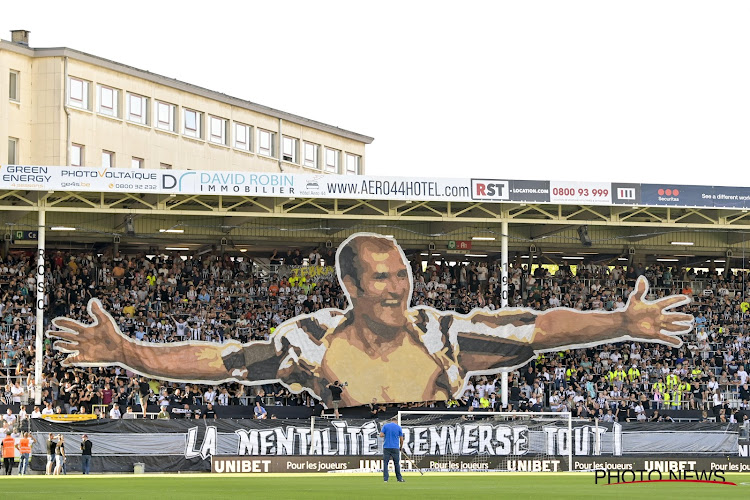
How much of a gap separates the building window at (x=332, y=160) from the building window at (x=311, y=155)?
1.25 m

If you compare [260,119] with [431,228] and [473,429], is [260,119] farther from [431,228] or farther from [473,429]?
[473,429]

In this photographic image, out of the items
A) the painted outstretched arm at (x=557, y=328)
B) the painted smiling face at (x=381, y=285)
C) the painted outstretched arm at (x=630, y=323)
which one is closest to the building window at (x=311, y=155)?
the painted smiling face at (x=381, y=285)

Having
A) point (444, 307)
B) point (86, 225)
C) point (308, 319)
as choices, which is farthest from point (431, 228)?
point (86, 225)

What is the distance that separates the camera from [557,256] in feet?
186

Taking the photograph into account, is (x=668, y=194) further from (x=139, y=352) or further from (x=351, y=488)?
(x=351, y=488)

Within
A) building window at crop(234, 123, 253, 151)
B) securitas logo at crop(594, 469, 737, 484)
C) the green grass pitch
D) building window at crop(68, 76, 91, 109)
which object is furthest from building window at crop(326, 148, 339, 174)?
the green grass pitch

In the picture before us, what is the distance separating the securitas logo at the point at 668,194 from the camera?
48.1m

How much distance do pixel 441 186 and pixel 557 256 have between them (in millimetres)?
11262

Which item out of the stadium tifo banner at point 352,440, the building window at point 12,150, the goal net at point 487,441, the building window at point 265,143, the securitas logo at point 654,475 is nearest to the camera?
the securitas logo at point 654,475

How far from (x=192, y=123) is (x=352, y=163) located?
15641 millimetres

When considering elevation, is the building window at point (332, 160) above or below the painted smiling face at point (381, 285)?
above

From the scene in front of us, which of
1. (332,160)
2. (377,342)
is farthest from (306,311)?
(332,160)

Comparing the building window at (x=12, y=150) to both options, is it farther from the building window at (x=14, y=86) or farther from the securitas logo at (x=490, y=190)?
the securitas logo at (x=490, y=190)

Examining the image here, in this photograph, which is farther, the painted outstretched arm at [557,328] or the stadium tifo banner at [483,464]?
the painted outstretched arm at [557,328]
